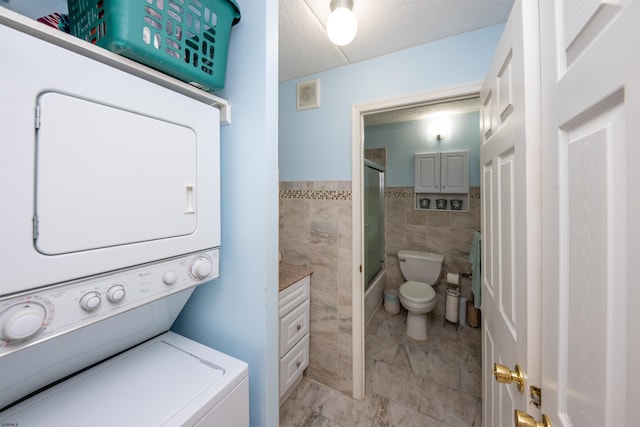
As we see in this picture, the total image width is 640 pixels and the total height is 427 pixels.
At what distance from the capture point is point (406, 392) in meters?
1.76

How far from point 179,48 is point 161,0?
0.11 meters

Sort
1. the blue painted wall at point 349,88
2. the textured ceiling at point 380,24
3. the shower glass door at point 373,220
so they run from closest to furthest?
the textured ceiling at point 380,24 < the blue painted wall at point 349,88 < the shower glass door at point 373,220

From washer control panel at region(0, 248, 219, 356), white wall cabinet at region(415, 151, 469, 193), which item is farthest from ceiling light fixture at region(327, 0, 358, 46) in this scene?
white wall cabinet at region(415, 151, 469, 193)

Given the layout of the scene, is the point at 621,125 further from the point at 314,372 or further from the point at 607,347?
the point at 314,372

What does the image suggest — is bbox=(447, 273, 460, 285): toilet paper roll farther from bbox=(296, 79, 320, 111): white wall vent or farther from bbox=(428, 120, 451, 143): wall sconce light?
bbox=(296, 79, 320, 111): white wall vent

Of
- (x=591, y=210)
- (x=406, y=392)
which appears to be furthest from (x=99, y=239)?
(x=406, y=392)

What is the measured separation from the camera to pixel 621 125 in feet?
1.13

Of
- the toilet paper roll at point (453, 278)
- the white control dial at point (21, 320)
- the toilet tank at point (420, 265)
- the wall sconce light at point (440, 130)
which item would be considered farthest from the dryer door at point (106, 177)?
the wall sconce light at point (440, 130)

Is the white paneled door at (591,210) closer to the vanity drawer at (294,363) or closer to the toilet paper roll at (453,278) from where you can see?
the vanity drawer at (294,363)

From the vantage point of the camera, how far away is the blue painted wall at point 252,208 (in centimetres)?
85

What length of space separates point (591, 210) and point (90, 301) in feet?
3.37

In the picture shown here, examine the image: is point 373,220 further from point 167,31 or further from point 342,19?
point 167,31

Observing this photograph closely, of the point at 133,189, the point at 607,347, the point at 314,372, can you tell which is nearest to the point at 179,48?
the point at 133,189

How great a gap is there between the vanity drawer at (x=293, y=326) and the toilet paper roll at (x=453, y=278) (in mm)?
1769
